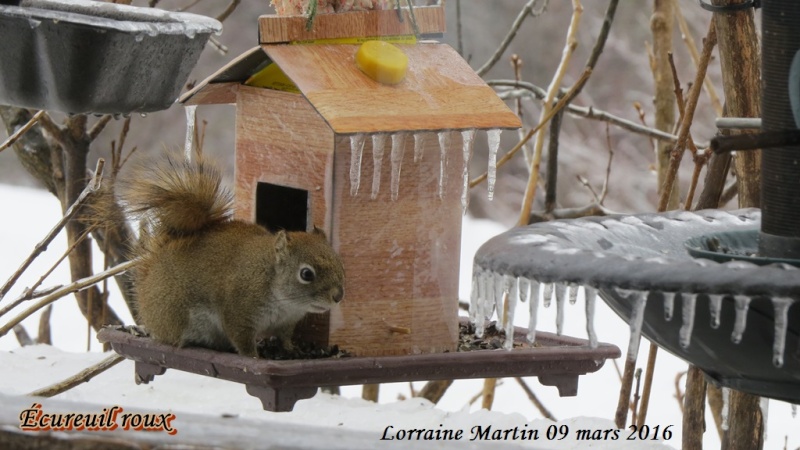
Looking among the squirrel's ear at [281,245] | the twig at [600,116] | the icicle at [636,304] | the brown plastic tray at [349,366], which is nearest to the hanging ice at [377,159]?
the squirrel's ear at [281,245]

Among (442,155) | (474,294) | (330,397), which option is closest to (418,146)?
(442,155)

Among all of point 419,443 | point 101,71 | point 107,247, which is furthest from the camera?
point 107,247

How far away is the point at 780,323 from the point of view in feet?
5.16

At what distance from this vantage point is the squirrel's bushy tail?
3.11m

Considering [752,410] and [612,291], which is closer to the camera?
[612,291]

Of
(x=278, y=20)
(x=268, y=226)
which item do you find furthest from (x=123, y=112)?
(x=268, y=226)

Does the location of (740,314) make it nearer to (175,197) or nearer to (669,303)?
(669,303)

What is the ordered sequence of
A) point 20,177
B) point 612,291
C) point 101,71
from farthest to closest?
1. point 20,177
2. point 101,71
3. point 612,291

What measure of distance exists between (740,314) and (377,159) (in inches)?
56.9

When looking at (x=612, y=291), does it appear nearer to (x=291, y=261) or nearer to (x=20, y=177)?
(x=291, y=261)

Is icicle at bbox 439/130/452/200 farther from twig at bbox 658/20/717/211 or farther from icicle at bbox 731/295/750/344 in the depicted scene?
icicle at bbox 731/295/750/344

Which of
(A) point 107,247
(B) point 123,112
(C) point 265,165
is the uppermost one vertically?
(B) point 123,112

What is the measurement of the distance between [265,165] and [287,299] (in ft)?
1.39

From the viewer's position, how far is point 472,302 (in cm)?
203
